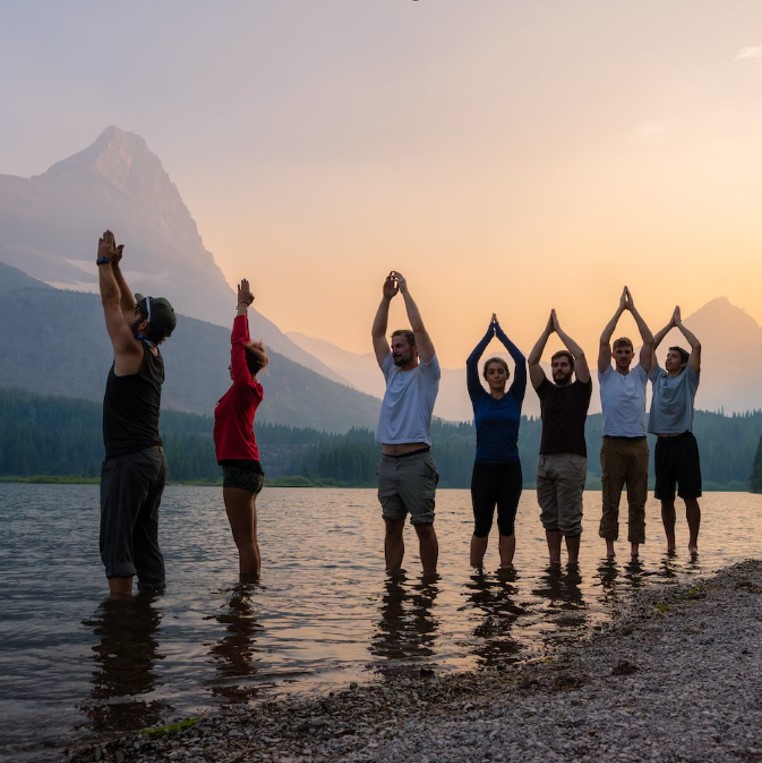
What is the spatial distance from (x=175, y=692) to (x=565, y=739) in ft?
10.4

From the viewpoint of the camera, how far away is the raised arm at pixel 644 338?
1475 cm

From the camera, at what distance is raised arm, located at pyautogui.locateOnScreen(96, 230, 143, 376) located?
817 centimetres

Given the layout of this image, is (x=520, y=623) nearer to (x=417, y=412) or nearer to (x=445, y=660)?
(x=445, y=660)

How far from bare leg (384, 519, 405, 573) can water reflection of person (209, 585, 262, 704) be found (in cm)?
252

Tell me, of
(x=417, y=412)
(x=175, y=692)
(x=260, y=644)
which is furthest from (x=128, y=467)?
(x=417, y=412)

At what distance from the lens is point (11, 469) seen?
639ft

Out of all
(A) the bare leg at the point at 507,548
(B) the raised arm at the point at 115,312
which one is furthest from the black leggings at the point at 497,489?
(B) the raised arm at the point at 115,312

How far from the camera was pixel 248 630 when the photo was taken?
28.5 feet

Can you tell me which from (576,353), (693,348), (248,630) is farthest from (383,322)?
(693,348)

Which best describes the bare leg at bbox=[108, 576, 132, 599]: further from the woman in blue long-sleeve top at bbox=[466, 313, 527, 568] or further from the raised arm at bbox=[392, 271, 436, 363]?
the woman in blue long-sleeve top at bbox=[466, 313, 527, 568]

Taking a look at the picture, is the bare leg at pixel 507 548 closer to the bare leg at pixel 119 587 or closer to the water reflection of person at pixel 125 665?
the water reflection of person at pixel 125 665

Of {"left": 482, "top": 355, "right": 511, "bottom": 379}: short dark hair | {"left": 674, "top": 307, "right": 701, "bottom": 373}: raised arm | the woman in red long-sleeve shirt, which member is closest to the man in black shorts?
{"left": 674, "top": 307, "right": 701, "bottom": 373}: raised arm

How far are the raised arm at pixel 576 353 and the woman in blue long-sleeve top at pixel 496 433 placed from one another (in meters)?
1.03

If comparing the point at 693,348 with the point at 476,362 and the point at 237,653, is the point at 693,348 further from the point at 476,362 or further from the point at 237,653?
the point at 237,653
